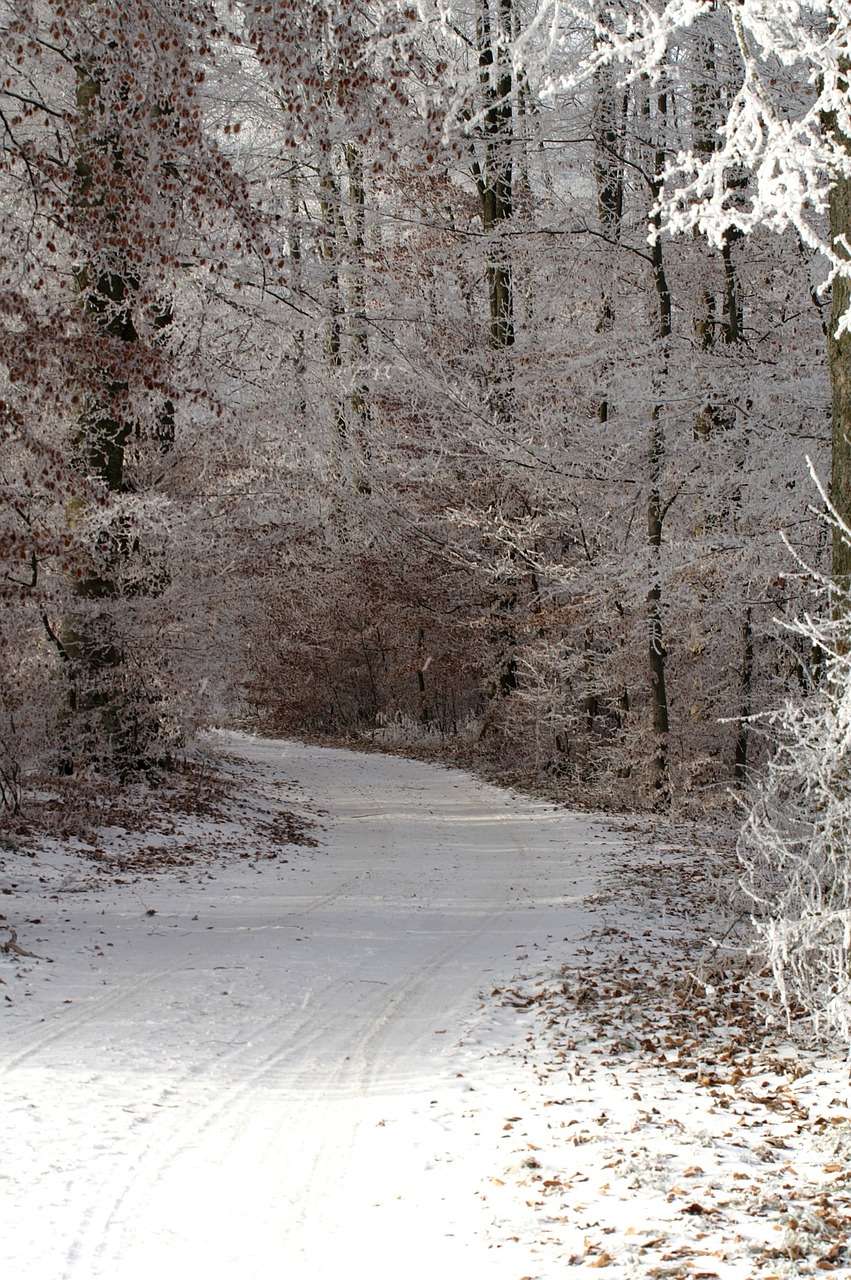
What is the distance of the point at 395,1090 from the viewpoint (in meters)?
5.20

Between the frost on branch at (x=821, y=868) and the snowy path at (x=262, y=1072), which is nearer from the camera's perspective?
the snowy path at (x=262, y=1072)

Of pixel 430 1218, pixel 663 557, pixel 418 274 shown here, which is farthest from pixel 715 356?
pixel 418 274

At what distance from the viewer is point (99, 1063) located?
546 centimetres

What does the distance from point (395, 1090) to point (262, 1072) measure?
70cm

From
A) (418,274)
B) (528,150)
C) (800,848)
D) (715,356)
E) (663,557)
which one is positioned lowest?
(800,848)

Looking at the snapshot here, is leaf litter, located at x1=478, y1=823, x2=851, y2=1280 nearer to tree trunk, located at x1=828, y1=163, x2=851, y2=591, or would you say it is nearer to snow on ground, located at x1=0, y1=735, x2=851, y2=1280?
snow on ground, located at x1=0, y1=735, x2=851, y2=1280

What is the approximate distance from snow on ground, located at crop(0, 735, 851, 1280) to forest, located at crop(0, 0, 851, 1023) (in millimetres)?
954

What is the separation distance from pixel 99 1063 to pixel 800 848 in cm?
390

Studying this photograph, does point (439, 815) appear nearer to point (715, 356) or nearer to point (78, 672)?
point (78, 672)

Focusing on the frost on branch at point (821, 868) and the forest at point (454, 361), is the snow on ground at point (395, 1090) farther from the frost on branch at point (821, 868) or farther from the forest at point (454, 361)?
the forest at point (454, 361)

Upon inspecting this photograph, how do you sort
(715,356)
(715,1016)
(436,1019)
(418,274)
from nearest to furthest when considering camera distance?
(715,1016)
(436,1019)
(715,356)
(418,274)

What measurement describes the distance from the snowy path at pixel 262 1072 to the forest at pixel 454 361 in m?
1.96

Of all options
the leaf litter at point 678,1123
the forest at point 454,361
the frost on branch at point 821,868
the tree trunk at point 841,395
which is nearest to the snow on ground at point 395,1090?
the leaf litter at point 678,1123

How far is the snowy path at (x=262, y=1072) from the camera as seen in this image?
3.74 meters
